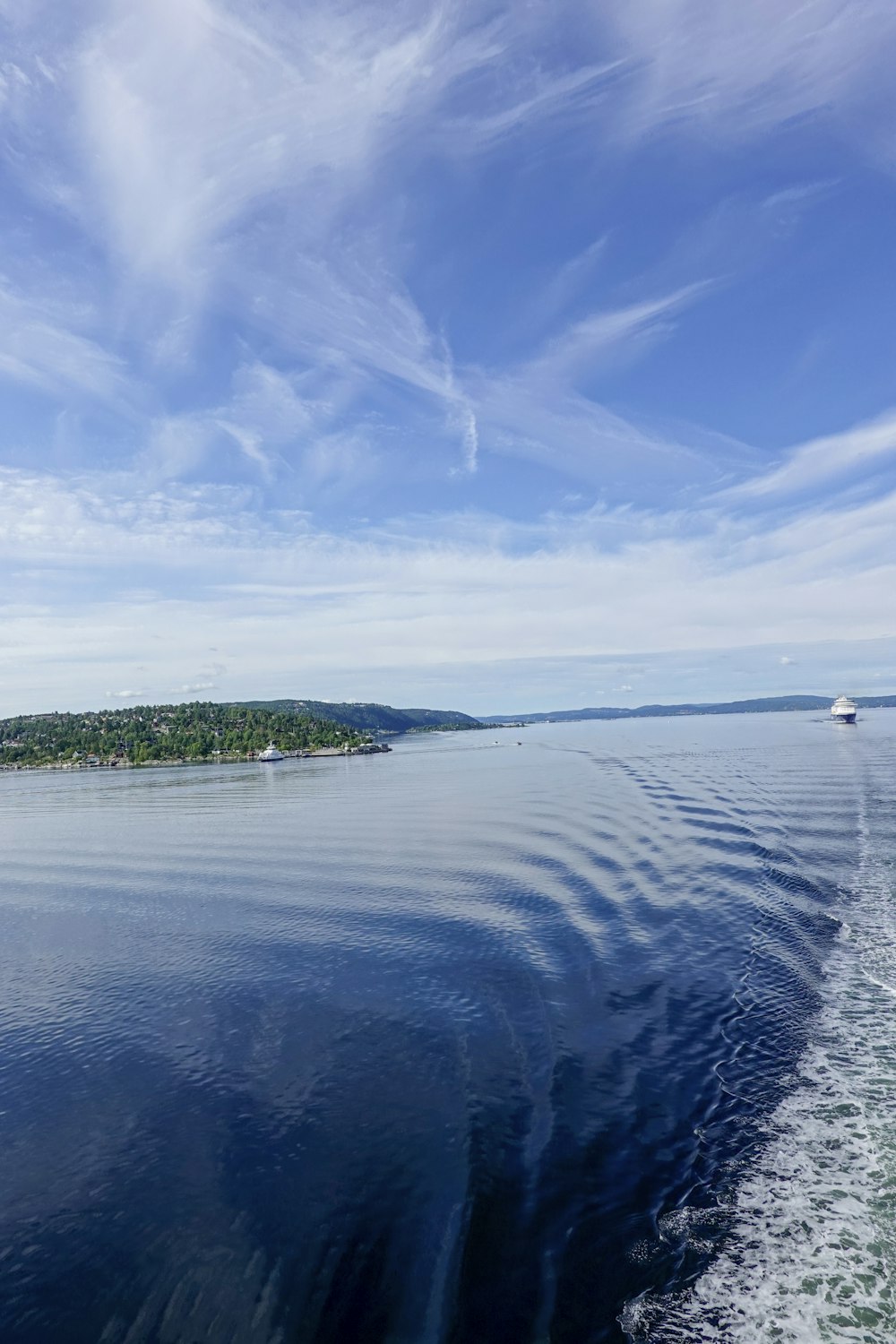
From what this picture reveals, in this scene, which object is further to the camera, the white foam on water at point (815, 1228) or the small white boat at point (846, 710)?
the small white boat at point (846, 710)

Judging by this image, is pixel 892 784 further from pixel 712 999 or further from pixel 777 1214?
pixel 777 1214

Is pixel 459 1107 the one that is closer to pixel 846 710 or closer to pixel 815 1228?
pixel 815 1228

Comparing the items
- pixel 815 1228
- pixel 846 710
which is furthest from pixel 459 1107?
pixel 846 710

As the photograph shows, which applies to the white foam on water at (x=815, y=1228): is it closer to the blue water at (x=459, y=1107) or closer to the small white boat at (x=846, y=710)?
the blue water at (x=459, y=1107)

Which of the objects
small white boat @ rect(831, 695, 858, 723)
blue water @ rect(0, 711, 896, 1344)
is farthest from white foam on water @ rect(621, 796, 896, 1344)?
small white boat @ rect(831, 695, 858, 723)

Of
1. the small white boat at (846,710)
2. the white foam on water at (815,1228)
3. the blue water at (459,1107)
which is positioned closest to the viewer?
the white foam on water at (815,1228)

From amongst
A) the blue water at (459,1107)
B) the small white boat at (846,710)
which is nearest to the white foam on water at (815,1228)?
the blue water at (459,1107)

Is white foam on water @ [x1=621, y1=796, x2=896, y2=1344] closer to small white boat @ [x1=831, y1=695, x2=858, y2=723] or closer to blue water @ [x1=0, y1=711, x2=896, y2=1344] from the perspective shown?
blue water @ [x1=0, y1=711, x2=896, y2=1344]

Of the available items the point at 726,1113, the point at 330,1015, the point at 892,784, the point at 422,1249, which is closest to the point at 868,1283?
the point at 726,1113
